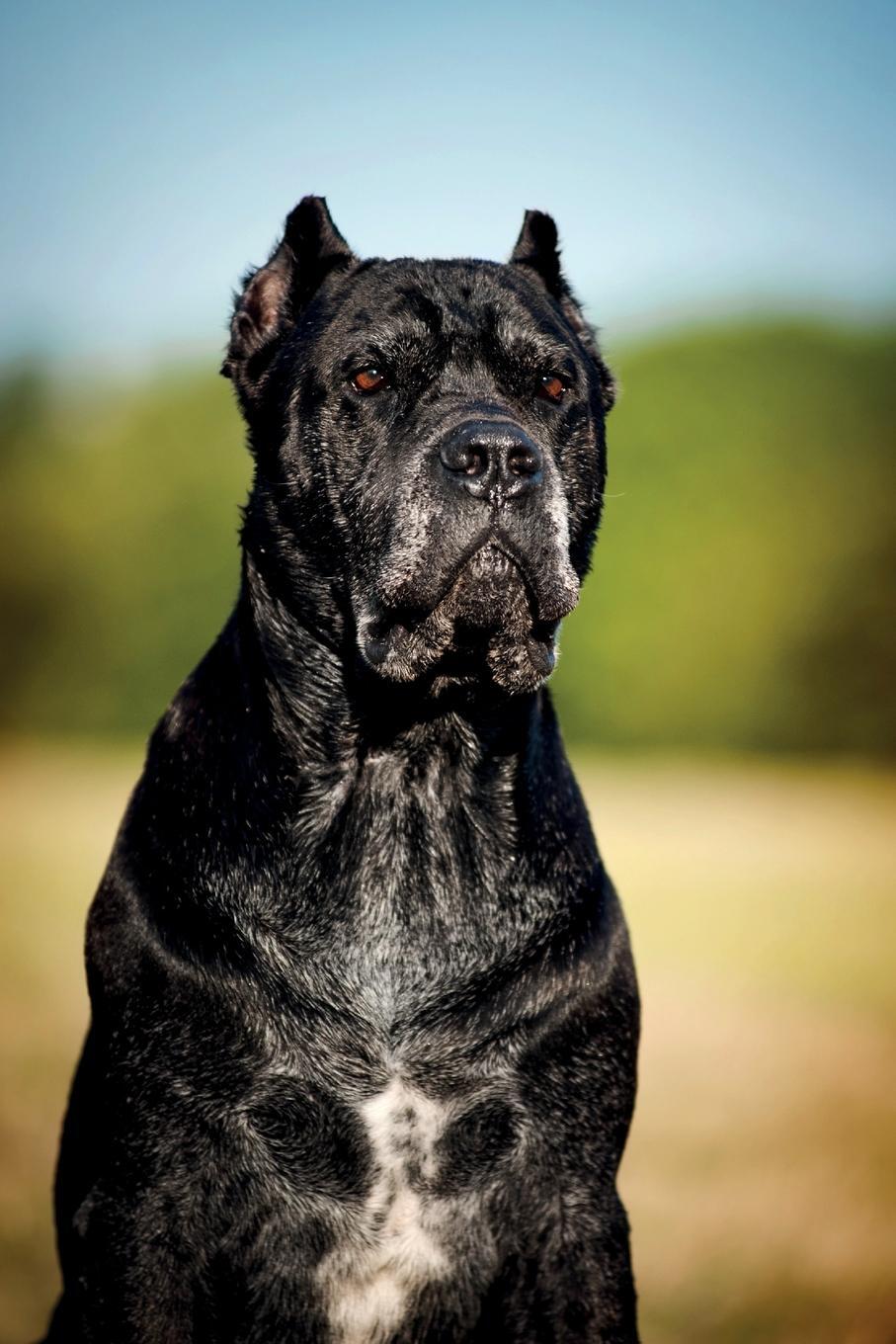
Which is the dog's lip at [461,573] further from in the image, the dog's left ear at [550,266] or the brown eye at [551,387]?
the dog's left ear at [550,266]

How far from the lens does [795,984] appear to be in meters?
10.5

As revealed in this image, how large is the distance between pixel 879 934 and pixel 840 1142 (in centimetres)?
593

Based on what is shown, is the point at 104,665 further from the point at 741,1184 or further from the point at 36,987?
the point at 741,1184

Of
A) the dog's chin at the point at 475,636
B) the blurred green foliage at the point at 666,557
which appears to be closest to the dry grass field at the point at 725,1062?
the blurred green foliage at the point at 666,557

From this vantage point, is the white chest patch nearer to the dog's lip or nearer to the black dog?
the black dog

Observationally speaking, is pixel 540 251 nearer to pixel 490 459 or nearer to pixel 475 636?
pixel 490 459

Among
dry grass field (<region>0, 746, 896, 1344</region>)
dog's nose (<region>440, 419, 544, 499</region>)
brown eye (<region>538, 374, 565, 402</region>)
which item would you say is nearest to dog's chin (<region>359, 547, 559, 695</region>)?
dog's nose (<region>440, 419, 544, 499</region>)

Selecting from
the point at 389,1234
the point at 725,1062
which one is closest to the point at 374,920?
the point at 389,1234

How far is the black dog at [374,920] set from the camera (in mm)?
3078

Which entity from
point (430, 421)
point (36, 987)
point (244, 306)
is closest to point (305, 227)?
point (244, 306)

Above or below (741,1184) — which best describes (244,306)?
above

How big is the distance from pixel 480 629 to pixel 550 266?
132cm

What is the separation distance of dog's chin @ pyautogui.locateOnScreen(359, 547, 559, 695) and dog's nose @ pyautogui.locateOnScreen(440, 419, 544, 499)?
0.15m

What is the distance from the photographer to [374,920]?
3.33 metres
